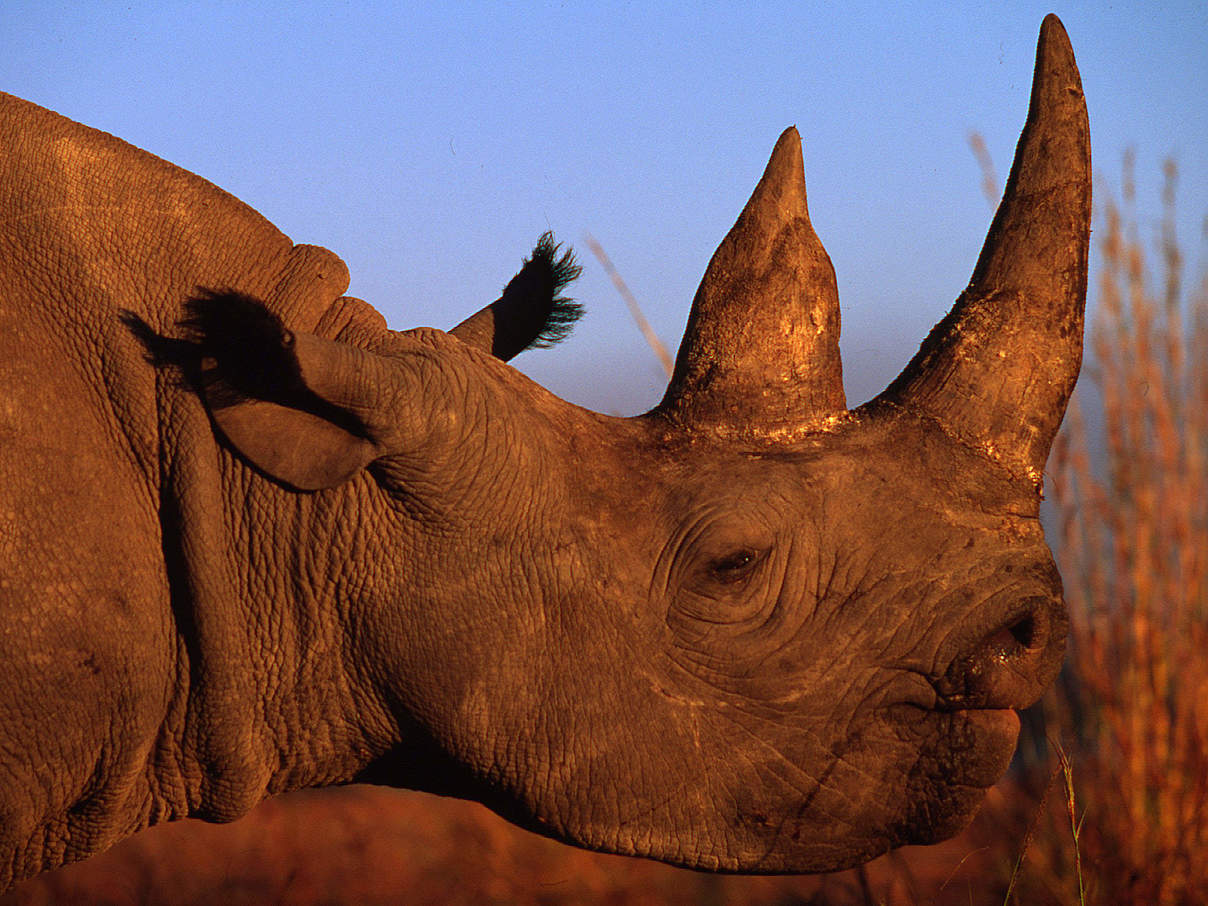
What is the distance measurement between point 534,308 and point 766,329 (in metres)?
1.12

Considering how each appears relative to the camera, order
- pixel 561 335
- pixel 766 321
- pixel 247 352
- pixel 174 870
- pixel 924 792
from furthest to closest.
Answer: pixel 174 870
pixel 561 335
pixel 766 321
pixel 924 792
pixel 247 352

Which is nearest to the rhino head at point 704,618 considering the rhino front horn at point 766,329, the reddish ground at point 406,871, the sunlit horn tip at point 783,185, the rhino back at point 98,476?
the rhino front horn at point 766,329

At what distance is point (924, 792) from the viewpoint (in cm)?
318

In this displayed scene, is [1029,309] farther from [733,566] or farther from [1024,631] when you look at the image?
[733,566]

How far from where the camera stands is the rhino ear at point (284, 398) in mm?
2842

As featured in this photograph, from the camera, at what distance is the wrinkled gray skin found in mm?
3090

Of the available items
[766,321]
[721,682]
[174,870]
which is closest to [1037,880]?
[721,682]

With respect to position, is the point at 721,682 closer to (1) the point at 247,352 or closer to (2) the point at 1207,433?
(1) the point at 247,352

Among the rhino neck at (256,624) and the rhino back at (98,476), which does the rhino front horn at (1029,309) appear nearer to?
the rhino neck at (256,624)

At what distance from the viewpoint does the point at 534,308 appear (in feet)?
14.3

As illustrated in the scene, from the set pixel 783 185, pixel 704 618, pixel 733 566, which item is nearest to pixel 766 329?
pixel 783 185

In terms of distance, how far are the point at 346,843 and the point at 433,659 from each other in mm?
3241

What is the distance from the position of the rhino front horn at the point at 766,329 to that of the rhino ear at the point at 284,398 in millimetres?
862

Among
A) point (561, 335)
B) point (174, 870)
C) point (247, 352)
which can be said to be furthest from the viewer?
point (174, 870)
